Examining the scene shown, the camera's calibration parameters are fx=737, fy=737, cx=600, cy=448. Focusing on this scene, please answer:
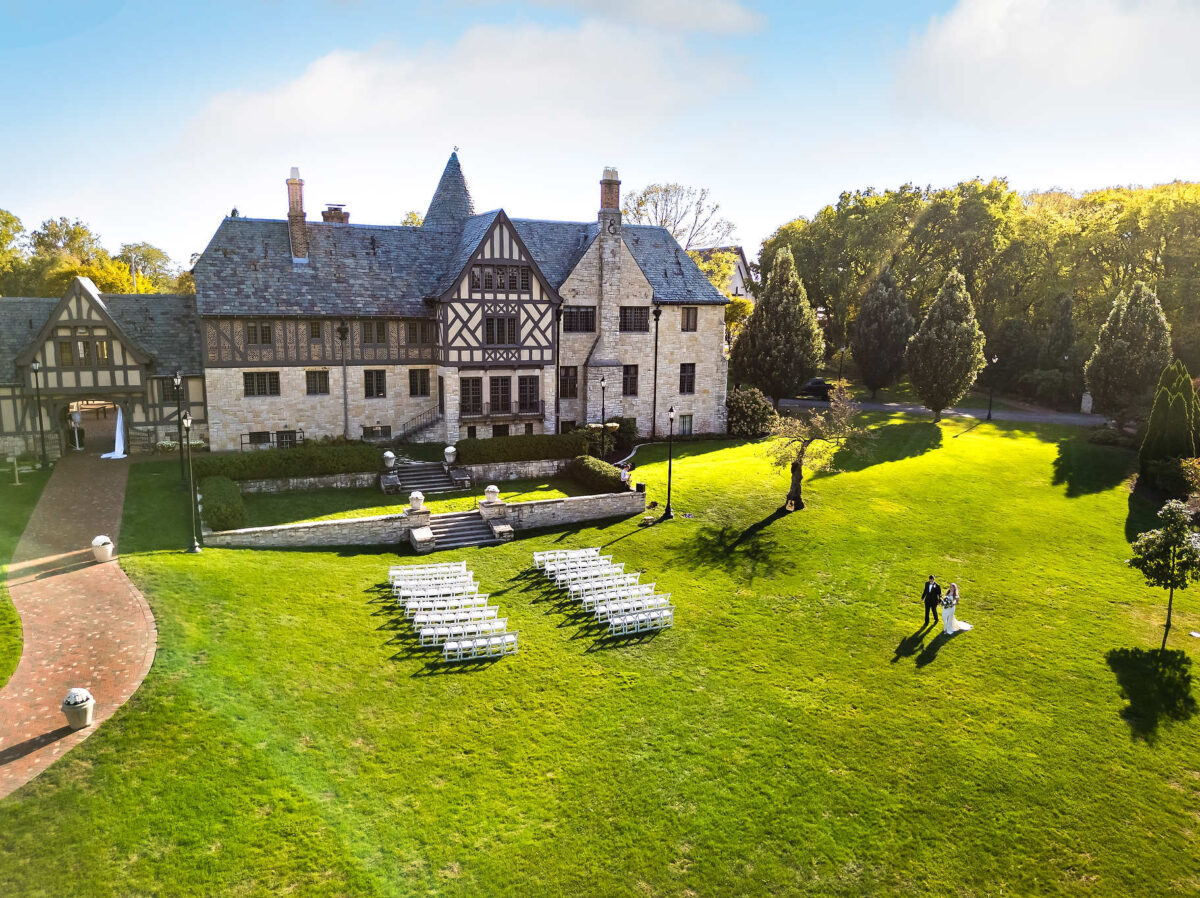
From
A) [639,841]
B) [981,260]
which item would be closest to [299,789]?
[639,841]

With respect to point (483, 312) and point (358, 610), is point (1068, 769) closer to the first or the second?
point (358, 610)

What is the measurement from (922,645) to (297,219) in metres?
33.2

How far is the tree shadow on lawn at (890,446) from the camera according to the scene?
38.2m

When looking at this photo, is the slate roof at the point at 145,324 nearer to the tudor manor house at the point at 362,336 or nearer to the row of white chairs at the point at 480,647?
the tudor manor house at the point at 362,336

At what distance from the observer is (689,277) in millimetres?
45344

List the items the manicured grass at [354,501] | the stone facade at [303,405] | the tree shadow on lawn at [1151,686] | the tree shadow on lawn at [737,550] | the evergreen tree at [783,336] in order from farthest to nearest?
the evergreen tree at [783,336]
the stone facade at [303,405]
the manicured grass at [354,501]
the tree shadow on lawn at [737,550]
the tree shadow on lawn at [1151,686]

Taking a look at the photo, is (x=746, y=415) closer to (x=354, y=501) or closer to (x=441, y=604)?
(x=354, y=501)

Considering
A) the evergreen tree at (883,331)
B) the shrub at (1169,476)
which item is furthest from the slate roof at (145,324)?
the shrub at (1169,476)

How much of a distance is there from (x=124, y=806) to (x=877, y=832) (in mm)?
13741

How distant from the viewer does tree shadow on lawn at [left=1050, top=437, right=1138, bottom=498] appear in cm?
3666

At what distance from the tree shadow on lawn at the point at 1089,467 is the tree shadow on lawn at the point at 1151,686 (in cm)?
1547

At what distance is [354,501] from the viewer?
30891mm

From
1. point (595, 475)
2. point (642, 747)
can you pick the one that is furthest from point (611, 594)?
point (595, 475)

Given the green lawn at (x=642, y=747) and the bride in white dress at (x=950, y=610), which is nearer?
the green lawn at (x=642, y=747)
